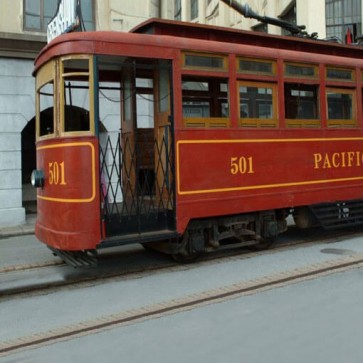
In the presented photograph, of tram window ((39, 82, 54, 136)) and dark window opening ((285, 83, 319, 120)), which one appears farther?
dark window opening ((285, 83, 319, 120))

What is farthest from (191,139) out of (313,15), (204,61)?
(313,15)

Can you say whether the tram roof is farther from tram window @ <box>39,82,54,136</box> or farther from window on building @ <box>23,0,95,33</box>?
window on building @ <box>23,0,95,33</box>

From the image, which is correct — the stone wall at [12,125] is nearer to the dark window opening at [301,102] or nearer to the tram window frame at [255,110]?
the tram window frame at [255,110]

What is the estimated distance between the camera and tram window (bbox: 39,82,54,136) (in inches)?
278

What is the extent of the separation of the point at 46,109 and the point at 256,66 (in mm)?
3161

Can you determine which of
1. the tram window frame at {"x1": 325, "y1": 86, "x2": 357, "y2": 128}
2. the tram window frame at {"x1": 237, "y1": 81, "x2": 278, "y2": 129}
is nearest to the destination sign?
the tram window frame at {"x1": 237, "y1": 81, "x2": 278, "y2": 129}

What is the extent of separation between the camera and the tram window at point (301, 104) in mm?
8430

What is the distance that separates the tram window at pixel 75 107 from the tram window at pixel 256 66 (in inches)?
91.9

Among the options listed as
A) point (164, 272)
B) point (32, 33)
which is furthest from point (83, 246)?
point (32, 33)

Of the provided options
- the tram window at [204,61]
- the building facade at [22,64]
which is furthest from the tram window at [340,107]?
the building facade at [22,64]

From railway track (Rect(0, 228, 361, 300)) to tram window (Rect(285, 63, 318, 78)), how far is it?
2.83 meters

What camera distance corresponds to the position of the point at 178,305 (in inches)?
223

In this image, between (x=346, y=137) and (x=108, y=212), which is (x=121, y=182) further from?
(x=346, y=137)

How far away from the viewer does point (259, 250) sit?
857 cm
